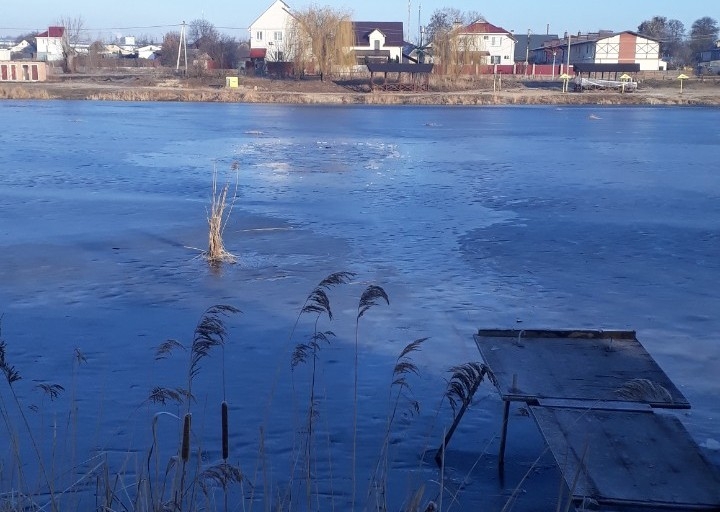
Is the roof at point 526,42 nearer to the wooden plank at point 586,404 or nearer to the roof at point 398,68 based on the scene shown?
the roof at point 398,68

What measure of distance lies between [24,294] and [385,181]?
976 cm

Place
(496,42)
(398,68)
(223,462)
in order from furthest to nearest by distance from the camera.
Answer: (496,42)
(398,68)
(223,462)

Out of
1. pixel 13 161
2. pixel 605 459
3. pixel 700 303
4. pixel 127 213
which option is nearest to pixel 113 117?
pixel 13 161

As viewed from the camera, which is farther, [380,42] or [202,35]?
[202,35]

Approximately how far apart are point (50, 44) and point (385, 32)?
43245mm

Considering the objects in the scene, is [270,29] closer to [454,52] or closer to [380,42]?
[380,42]

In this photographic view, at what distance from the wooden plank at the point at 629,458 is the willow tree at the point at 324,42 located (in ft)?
215

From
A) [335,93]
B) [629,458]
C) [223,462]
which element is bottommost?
[629,458]

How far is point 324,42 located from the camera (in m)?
68.8

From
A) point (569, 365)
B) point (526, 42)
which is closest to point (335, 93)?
point (569, 365)

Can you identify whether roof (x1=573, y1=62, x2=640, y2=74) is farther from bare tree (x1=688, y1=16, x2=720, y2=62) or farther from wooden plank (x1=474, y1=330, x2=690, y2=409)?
wooden plank (x1=474, y1=330, x2=690, y2=409)

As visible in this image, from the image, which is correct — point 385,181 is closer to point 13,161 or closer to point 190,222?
point 190,222

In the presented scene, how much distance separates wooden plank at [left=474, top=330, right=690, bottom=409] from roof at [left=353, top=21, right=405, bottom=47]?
273 ft

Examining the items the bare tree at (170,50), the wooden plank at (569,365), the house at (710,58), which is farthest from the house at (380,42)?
the wooden plank at (569,365)
